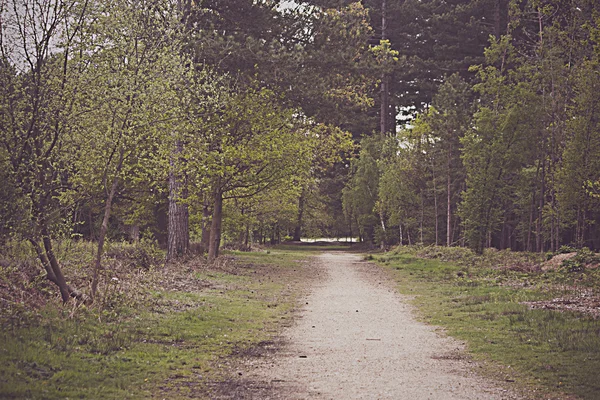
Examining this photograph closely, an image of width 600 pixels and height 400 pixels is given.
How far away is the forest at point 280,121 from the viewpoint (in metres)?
10.2

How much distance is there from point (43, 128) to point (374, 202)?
3730 centimetres

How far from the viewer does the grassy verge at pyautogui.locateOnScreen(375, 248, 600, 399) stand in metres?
7.39

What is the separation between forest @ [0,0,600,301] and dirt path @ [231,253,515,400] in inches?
172

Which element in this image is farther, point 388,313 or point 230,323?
point 388,313

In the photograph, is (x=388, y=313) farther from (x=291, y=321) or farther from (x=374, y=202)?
(x=374, y=202)

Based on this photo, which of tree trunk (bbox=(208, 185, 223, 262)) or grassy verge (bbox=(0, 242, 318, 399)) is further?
tree trunk (bbox=(208, 185, 223, 262))

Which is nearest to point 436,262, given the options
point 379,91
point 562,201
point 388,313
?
point 562,201

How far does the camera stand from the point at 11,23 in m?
9.77

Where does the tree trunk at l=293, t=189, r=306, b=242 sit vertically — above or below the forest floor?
above

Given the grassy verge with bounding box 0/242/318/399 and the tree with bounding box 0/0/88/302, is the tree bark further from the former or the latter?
the tree with bounding box 0/0/88/302

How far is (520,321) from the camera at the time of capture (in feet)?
36.3

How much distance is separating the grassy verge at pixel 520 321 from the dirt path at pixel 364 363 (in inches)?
20.2

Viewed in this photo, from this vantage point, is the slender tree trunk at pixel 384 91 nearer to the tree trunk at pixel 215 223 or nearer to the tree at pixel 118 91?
the tree trunk at pixel 215 223

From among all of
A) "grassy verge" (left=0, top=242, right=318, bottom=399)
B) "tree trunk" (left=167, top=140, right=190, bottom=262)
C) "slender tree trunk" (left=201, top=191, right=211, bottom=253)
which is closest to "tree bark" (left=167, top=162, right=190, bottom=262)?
"tree trunk" (left=167, top=140, right=190, bottom=262)
